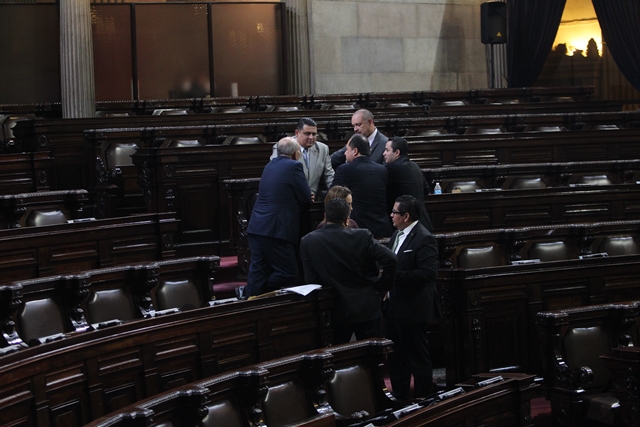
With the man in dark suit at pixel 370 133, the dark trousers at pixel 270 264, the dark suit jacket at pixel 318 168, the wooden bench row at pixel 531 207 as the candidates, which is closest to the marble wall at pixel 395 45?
the wooden bench row at pixel 531 207

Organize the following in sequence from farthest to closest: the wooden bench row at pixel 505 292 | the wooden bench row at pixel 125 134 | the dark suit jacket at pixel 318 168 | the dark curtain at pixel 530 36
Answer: the dark curtain at pixel 530 36
the wooden bench row at pixel 125 134
the dark suit jacket at pixel 318 168
the wooden bench row at pixel 505 292

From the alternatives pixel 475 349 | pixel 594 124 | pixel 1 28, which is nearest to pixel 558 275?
pixel 475 349

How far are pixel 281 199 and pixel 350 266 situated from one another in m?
0.96

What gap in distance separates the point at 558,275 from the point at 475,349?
667mm

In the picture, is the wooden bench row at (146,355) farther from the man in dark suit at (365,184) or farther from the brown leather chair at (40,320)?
the man in dark suit at (365,184)

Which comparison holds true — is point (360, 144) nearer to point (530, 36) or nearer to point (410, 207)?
point (410, 207)

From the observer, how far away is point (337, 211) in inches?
171

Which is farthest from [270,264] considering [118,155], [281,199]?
[118,155]

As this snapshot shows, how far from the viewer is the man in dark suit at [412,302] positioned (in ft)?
14.8

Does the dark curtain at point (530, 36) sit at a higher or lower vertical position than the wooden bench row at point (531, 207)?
higher

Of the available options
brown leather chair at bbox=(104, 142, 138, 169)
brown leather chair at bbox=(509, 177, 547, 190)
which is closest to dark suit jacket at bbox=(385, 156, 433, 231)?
brown leather chair at bbox=(509, 177, 547, 190)

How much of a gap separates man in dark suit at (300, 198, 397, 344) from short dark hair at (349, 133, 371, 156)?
0.87m

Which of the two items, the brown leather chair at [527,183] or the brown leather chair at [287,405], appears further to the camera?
the brown leather chair at [527,183]

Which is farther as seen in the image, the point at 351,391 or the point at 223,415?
the point at 351,391
